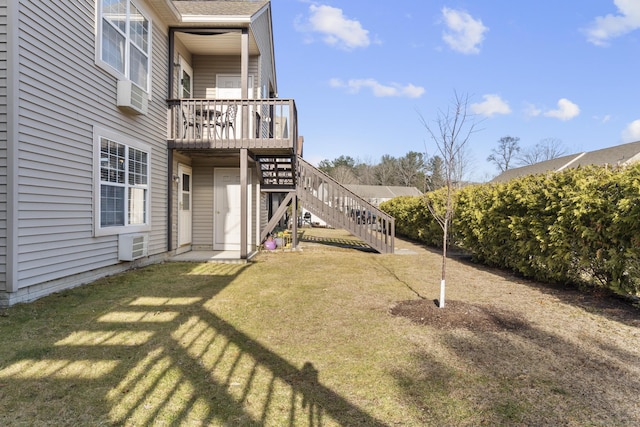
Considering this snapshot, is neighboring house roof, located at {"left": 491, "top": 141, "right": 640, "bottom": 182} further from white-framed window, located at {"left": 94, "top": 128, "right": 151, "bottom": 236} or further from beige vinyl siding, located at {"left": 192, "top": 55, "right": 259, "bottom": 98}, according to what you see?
white-framed window, located at {"left": 94, "top": 128, "right": 151, "bottom": 236}

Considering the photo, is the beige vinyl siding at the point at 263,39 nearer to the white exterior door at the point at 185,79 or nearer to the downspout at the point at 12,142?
the white exterior door at the point at 185,79

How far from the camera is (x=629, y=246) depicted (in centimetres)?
441

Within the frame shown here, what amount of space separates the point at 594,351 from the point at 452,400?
185cm

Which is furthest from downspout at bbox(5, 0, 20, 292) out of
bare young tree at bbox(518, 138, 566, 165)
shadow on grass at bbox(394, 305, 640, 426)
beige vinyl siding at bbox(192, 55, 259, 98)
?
bare young tree at bbox(518, 138, 566, 165)

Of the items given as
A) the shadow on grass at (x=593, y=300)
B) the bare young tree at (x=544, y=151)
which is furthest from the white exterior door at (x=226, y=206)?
the bare young tree at (x=544, y=151)

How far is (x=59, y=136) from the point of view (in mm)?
4922

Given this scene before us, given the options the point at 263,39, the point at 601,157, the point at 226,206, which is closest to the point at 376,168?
the point at 601,157

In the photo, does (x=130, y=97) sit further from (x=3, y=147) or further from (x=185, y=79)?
(x=185, y=79)

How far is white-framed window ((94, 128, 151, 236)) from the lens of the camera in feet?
19.0

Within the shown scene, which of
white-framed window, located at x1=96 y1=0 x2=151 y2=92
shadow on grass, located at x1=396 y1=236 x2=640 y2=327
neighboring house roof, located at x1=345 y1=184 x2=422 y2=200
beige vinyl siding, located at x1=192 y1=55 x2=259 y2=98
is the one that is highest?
beige vinyl siding, located at x1=192 y1=55 x2=259 y2=98

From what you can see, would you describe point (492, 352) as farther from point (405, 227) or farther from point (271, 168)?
point (405, 227)

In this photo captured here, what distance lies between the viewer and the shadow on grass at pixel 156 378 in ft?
6.93

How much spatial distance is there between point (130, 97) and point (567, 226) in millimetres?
7833

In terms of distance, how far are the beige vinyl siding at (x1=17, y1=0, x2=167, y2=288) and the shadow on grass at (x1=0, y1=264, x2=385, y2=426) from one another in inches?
46.6
